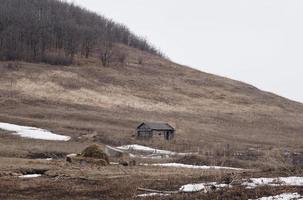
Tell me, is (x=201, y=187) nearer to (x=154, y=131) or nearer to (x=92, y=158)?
(x=92, y=158)

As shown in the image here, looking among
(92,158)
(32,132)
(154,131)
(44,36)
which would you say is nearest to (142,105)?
(154,131)

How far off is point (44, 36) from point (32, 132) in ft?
255

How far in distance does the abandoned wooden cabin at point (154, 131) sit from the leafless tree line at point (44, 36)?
2229 inches

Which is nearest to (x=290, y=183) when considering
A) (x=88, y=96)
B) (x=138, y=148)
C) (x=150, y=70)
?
(x=138, y=148)

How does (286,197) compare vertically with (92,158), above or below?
above

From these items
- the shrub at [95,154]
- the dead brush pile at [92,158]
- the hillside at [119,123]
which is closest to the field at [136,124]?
the hillside at [119,123]

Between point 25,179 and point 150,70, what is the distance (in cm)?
10854

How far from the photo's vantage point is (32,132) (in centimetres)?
5522

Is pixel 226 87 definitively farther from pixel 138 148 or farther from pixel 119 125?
pixel 138 148

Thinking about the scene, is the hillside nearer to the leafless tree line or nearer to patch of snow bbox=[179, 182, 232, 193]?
patch of snow bbox=[179, 182, 232, 193]

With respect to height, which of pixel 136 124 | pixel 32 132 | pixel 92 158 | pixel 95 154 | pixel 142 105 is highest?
pixel 142 105

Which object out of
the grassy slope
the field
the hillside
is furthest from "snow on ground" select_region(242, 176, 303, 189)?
the grassy slope

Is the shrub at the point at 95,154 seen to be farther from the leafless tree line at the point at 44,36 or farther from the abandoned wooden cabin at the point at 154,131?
the leafless tree line at the point at 44,36

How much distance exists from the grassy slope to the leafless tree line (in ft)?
23.6
